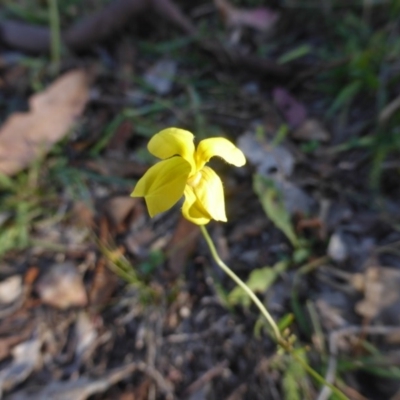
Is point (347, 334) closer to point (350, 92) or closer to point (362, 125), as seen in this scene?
point (362, 125)

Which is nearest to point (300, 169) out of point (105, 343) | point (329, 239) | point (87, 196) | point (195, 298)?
point (329, 239)

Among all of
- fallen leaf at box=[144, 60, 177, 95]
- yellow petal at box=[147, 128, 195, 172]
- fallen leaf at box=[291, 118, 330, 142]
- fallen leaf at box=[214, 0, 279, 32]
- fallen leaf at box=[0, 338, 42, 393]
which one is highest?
fallen leaf at box=[214, 0, 279, 32]

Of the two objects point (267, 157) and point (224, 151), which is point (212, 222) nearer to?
point (267, 157)

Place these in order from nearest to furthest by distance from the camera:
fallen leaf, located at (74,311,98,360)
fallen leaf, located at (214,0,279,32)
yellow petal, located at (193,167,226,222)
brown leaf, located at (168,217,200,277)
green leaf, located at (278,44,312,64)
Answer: yellow petal, located at (193,167,226,222), fallen leaf, located at (74,311,98,360), brown leaf, located at (168,217,200,277), green leaf, located at (278,44,312,64), fallen leaf, located at (214,0,279,32)

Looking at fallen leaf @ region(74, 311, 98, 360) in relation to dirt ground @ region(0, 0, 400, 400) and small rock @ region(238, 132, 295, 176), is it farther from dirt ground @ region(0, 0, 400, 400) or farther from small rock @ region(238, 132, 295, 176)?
small rock @ region(238, 132, 295, 176)

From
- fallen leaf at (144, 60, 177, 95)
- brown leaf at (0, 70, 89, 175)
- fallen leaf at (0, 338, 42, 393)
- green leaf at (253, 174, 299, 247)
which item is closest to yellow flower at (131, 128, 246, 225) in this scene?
green leaf at (253, 174, 299, 247)

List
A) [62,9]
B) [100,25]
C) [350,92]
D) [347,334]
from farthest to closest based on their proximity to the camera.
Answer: [62,9]
[100,25]
[350,92]
[347,334]
